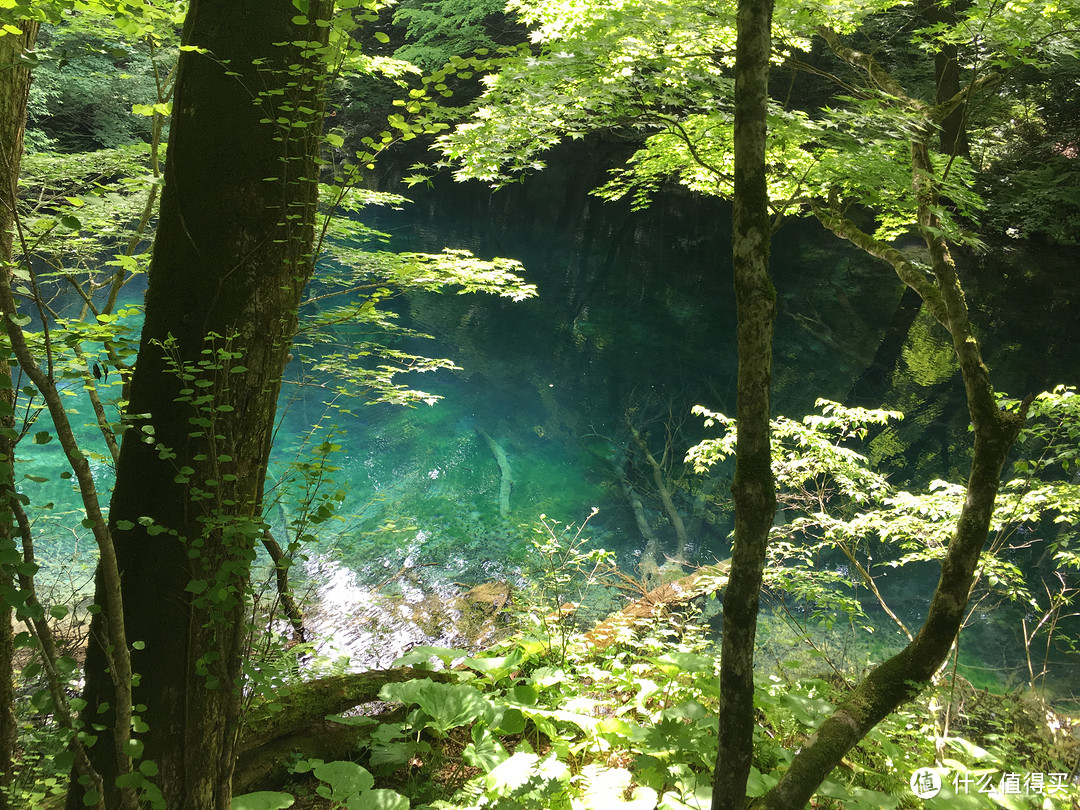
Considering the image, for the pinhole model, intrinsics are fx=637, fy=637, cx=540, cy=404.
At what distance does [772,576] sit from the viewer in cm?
400

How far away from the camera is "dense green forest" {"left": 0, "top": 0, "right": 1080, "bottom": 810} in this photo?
1.76 m

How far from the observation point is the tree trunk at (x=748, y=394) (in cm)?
170

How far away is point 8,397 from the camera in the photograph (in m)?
2.19

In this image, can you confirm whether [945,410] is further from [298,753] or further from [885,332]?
[298,753]

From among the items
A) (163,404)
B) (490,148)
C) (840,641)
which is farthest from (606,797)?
(840,641)

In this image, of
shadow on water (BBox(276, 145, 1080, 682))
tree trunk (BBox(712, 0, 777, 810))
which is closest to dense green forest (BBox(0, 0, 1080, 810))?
tree trunk (BBox(712, 0, 777, 810))

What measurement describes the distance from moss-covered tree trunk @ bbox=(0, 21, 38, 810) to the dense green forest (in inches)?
0.7

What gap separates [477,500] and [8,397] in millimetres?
5627

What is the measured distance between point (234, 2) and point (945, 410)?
11.8 meters

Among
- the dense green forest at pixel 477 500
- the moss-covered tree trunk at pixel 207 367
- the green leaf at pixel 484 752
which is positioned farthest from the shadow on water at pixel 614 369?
the moss-covered tree trunk at pixel 207 367

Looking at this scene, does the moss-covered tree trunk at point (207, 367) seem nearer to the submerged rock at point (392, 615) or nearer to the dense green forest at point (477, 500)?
the dense green forest at point (477, 500)

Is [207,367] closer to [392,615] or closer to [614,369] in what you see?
[392,615]

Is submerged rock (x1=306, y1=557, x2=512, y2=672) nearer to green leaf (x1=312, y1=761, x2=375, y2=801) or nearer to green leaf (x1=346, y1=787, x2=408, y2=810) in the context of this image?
green leaf (x1=312, y1=761, x2=375, y2=801)

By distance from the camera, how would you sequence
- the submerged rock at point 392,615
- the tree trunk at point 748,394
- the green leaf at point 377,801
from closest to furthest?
the tree trunk at point 748,394
the green leaf at point 377,801
the submerged rock at point 392,615
